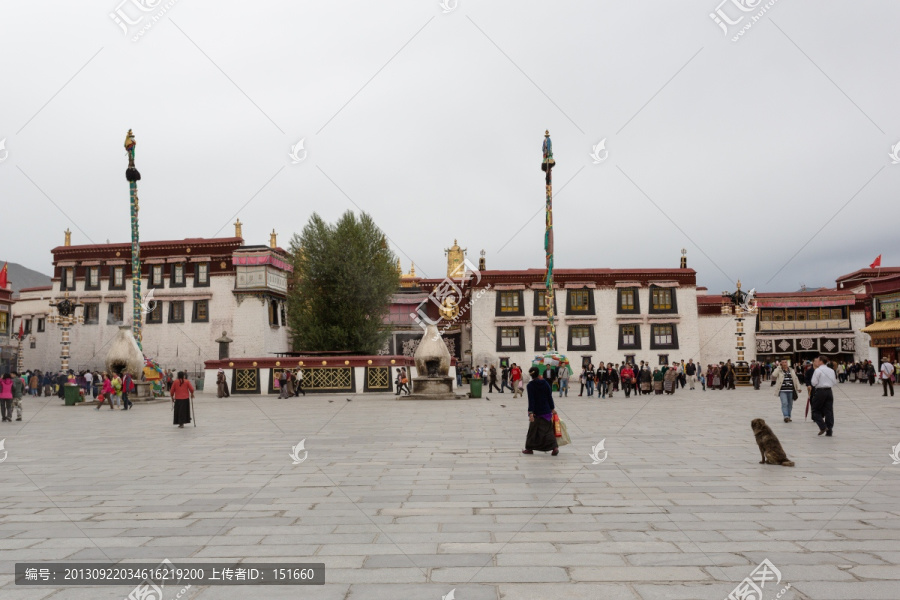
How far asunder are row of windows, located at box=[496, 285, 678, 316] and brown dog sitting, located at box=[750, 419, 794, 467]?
3877 centimetres

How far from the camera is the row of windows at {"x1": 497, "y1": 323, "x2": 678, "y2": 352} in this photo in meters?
47.8

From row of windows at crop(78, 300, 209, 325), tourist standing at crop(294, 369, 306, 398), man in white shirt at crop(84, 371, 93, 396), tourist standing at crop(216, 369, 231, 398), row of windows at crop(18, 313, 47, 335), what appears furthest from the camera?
row of windows at crop(18, 313, 47, 335)

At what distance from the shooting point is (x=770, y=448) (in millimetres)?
9375

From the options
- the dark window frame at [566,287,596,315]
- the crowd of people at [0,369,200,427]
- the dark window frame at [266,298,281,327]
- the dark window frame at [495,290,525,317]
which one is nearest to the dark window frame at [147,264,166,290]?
the crowd of people at [0,369,200,427]

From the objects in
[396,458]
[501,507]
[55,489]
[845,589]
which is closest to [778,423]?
[396,458]

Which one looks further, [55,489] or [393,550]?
[55,489]

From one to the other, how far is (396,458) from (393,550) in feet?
17.3

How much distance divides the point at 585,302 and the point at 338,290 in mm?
17623

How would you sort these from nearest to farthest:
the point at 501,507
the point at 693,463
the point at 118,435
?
1. the point at 501,507
2. the point at 693,463
3. the point at 118,435

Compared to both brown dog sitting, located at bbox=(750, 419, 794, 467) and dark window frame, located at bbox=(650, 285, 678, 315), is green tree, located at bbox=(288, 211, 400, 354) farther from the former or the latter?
brown dog sitting, located at bbox=(750, 419, 794, 467)

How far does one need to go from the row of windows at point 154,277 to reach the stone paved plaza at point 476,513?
35.6m

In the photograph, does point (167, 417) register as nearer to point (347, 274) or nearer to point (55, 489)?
point (55, 489)

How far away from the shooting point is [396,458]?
34.5 feet

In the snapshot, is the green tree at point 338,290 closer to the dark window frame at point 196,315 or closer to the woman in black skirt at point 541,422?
the dark window frame at point 196,315
